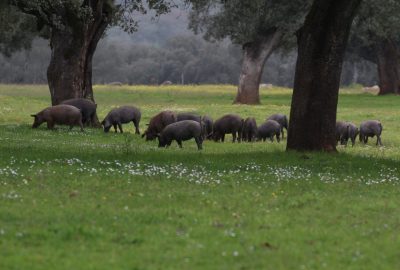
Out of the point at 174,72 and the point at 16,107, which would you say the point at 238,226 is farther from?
the point at 174,72

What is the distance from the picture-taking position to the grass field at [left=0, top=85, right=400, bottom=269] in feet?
29.6

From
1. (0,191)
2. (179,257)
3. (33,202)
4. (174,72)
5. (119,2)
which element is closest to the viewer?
(179,257)

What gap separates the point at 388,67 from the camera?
73750mm

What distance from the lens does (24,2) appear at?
30.6 meters

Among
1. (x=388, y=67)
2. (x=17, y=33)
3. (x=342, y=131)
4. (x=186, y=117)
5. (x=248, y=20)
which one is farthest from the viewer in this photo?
(x=388, y=67)

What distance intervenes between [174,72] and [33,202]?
470 ft

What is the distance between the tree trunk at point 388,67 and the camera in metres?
73.2

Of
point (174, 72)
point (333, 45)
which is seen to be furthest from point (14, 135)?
point (174, 72)

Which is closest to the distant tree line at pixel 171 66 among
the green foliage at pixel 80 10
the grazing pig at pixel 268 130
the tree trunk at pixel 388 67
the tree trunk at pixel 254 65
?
the tree trunk at pixel 388 67

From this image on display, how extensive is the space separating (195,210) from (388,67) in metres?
65.1

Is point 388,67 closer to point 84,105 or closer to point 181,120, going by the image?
point 84,105

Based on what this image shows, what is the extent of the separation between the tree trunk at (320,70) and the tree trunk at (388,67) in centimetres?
5416

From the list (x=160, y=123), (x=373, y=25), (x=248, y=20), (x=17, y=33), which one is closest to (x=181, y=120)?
(x=160, y=123)

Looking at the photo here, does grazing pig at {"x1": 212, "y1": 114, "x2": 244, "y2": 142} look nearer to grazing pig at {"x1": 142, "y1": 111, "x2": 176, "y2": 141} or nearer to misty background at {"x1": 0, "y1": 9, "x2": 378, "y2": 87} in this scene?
grazing pig at {"x1": 142, "y1": 111, "x2": 176, "y2": 141}
